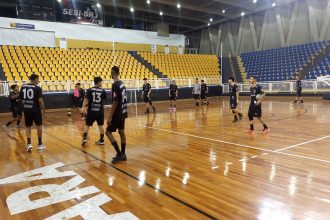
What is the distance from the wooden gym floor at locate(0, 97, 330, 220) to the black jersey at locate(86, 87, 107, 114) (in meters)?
0.90

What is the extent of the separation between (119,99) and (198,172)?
193 cm

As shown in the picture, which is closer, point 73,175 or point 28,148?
point 73,175

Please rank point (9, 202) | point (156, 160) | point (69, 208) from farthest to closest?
point (156, 160), point (9, 202), point (69, 208)

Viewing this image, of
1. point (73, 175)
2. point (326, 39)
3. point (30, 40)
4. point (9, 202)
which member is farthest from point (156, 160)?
point (326, 39)

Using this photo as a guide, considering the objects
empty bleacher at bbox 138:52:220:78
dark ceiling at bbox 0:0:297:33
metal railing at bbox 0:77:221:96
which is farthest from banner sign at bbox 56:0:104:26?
metal railing at bbox 0:77:221:96

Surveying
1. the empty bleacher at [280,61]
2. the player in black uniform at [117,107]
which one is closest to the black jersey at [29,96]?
the player in black uniform at [117,107]

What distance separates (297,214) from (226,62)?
2604 centimetres

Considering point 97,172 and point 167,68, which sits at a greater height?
point 167,68

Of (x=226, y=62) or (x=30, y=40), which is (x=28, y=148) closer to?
(x=30, y=40)

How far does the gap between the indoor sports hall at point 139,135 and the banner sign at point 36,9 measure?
0.24 ft

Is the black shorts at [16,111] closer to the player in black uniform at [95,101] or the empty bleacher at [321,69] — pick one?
the player in black uniform at [95,101]

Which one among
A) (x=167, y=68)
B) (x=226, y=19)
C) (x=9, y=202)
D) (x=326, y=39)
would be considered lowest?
(x=9, y=202)

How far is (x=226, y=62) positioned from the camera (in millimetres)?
27891

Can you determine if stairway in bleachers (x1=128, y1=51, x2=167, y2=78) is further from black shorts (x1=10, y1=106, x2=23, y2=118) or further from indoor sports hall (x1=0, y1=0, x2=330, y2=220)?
black shorts (x1=10, y1=106, x2=23, y2=118)
